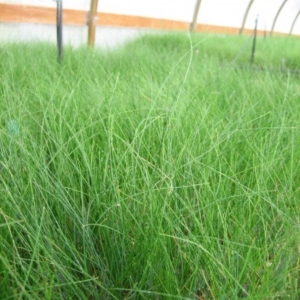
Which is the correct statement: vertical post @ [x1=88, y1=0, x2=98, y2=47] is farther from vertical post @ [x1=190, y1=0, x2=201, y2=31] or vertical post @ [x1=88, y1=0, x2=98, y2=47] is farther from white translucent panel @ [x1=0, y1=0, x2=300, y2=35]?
vertical post @ [x1=190, y1=0, x2=201, y2=31]

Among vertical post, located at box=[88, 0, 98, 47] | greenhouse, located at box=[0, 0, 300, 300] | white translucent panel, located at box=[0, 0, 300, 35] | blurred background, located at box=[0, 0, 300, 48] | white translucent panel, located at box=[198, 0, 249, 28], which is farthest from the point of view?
white translucent panel, located at box=[198, 0, 249, 28]


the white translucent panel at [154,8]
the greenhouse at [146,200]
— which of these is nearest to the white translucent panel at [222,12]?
the white translucent panel at [154,8]

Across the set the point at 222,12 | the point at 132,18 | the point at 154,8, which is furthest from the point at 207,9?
the point at 132,18

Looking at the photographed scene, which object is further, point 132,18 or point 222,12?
point 222,12

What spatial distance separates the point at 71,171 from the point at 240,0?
22.7 ft

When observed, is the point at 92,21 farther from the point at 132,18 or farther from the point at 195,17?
the point at 195,17

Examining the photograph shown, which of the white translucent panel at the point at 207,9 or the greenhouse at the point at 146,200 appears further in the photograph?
the white translucent panel at the point at 207,9

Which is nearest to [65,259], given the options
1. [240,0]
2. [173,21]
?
[173,21]

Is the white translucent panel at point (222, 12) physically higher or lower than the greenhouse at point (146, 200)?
lower

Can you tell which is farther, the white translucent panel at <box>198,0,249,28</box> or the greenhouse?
the white translucent panel at <box>198,0,249,28</box>

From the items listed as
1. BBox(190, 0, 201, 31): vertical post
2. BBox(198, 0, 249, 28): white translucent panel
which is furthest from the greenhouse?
BBox(198, 0, 249, 28): white translucent panel

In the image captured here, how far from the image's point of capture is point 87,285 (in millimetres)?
690

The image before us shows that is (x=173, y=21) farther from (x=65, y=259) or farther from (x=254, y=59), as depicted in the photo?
(x=65, y=259)

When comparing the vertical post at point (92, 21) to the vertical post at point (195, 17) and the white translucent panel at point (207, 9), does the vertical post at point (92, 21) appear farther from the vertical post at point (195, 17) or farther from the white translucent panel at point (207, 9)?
the vertical post at point (195, 17)
